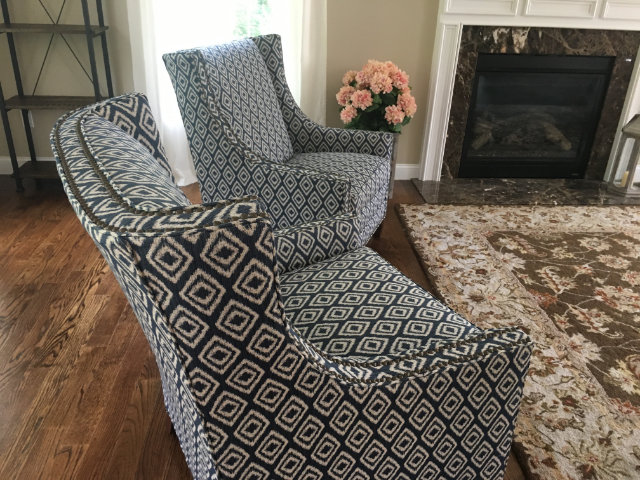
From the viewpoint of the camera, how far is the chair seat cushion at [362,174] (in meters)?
2.22

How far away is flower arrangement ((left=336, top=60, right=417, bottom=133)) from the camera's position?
305 centimetres

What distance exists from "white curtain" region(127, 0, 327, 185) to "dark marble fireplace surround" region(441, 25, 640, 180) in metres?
0.86

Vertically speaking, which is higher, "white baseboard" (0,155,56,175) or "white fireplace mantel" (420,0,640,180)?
"white fireplace mantel" (420,0,640,180)

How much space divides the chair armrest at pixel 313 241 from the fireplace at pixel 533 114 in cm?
224

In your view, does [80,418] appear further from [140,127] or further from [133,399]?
[140,127]

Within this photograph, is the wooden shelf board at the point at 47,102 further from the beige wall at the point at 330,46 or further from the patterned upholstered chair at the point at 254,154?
the patterned upholstered chair at the point at 254,154

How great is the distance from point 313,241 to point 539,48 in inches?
99.5

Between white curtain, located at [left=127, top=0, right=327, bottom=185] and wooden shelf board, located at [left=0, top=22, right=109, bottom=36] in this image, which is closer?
wooden shelf board, located at [left=0, top=22, right=109, bottom=36]

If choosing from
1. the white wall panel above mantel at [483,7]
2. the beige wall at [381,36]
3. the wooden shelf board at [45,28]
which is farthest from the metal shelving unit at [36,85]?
the white wall panel above mantel at [483,7]

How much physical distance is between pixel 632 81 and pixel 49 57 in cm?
355

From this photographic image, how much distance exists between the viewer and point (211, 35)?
3.28 meters

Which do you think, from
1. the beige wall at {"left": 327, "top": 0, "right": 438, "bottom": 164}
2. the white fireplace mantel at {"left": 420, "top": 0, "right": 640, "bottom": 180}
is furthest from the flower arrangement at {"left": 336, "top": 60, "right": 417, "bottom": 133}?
the white fireplace mantel at {"left": 420, "top": 0, "right": 640, "bottom": 180}

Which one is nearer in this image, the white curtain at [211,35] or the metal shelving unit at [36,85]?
the metal shelving unit at [36,85]

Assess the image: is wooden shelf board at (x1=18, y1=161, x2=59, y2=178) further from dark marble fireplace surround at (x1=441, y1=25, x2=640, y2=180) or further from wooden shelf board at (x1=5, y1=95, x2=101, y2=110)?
dark marble fireplace surround at (x1=441, y1=25, x2=640, y2=180)
